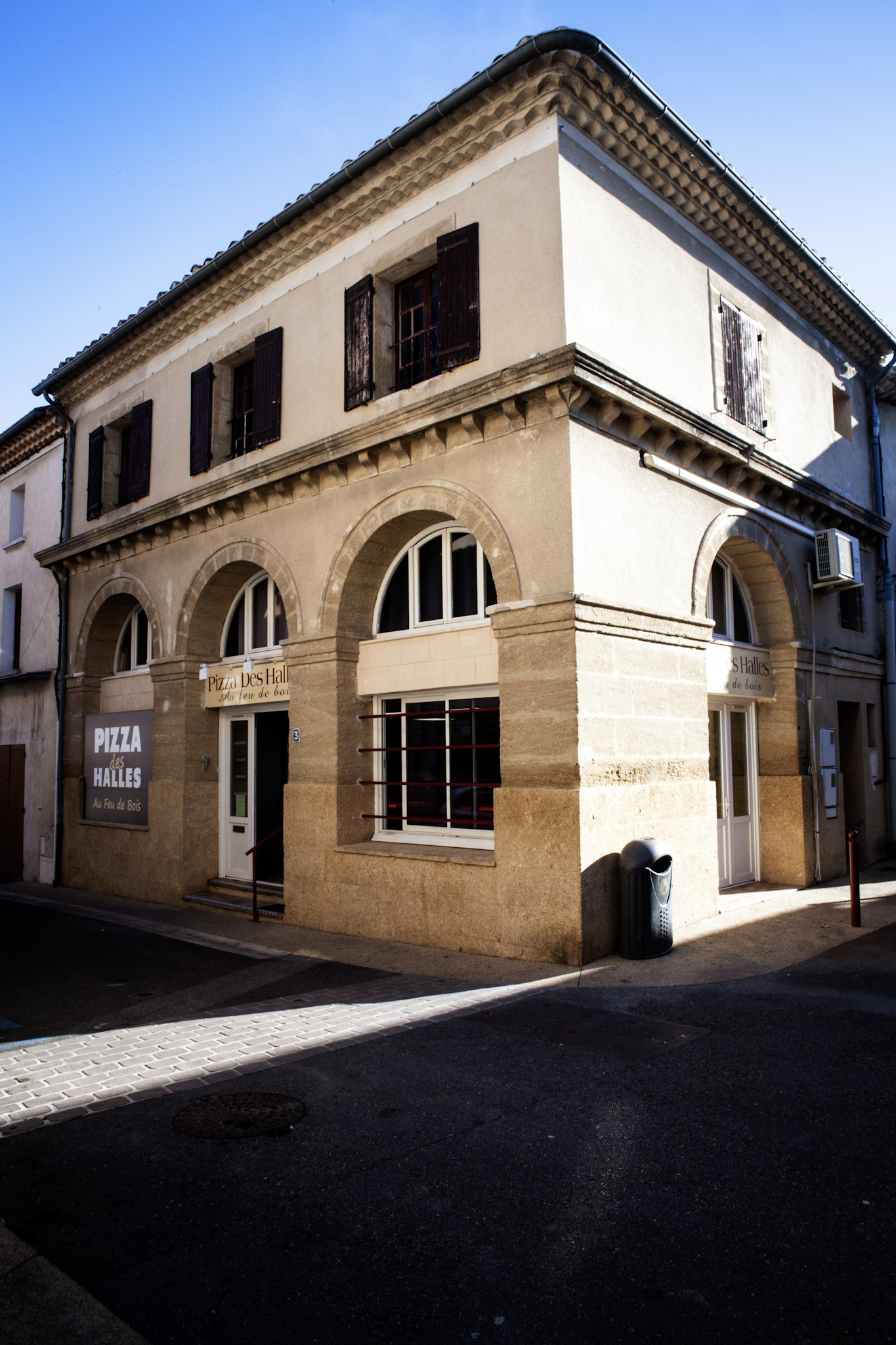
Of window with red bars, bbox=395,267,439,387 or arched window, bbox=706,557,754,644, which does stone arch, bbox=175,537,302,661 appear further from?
arched window, bbox=706,557,754,644

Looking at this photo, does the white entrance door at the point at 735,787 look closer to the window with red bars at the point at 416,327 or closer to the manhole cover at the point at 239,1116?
the window with red bars at the point at 416,327

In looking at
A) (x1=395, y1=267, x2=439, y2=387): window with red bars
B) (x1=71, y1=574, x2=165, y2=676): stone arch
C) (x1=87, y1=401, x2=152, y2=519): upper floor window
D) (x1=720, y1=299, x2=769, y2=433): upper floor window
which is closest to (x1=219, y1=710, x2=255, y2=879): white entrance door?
(x1=71, y1=574, x2=165, y2=676): stone arch

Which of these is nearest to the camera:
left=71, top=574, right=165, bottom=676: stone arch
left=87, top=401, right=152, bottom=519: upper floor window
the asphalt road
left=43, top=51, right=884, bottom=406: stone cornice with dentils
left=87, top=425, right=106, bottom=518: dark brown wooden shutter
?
the asphalt road

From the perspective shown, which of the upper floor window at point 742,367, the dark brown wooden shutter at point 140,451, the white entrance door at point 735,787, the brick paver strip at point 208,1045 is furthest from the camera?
the dark brown wooden shutter at point 140,451

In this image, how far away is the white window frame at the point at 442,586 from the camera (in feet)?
30.1

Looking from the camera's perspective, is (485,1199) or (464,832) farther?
(464,832)

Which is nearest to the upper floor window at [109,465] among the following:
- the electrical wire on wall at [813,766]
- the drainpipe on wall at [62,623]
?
the drainpipe on wall at [62,623]

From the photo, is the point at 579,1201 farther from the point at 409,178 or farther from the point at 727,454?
the point at 409,178

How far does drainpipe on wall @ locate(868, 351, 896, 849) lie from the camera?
1359 cm

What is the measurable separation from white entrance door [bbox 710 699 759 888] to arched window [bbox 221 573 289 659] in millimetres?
5723

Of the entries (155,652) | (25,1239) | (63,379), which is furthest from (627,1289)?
(63,379)

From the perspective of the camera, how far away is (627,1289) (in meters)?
2.97

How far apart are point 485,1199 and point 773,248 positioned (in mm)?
11363

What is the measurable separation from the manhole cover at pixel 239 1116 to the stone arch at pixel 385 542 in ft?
15.7
